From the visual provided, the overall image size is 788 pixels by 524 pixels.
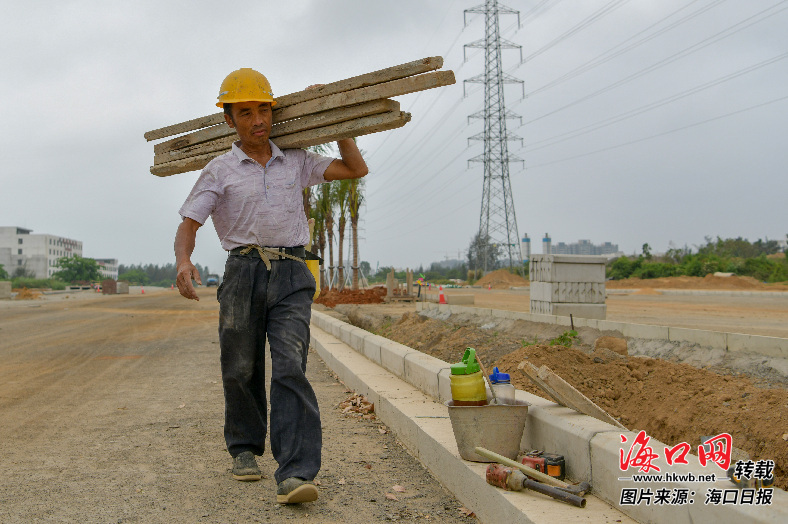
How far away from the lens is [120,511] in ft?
11.3

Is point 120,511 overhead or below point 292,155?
below

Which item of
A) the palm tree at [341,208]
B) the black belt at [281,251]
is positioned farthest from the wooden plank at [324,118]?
the palm tree at [341,208]

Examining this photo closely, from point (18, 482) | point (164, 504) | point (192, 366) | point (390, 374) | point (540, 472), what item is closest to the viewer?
point (540, 472)

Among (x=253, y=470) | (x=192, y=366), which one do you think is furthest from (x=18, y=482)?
(x=192, y=366)

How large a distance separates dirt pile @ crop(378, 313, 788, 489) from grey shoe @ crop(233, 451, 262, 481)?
7.50 feet

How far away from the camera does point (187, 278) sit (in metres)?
3.84

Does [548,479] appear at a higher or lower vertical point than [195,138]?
lower

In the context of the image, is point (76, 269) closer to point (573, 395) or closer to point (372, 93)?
point (372, 93)

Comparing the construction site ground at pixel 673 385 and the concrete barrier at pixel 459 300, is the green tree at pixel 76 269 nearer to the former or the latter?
A: the concrete barrier at pixel 459 300

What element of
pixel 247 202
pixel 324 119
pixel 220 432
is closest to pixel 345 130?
pixel 324 119

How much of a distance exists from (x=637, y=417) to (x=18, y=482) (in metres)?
3.81

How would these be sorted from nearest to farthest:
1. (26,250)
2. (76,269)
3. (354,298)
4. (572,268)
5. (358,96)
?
(358,96), (572,268), (354,298), (76,269), (26,250)

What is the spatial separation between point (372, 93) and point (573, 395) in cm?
199

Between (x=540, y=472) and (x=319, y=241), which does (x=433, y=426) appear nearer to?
(x=540, y=472)
